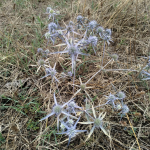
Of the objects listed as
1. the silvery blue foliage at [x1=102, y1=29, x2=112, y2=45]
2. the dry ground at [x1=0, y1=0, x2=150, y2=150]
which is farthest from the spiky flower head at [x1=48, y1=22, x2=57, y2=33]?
the silvery blue foliage at [x1=102, y1=29, x2=112, y2=45]

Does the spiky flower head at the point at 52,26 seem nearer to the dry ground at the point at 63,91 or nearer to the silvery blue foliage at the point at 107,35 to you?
the dry ground at the point at 63,91

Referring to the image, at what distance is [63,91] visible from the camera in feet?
5.99

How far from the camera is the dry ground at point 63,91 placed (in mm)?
1424

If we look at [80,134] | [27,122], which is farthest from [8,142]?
[80,134]

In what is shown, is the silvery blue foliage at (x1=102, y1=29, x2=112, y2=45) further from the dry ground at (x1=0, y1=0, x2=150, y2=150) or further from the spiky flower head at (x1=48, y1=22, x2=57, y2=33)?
the spiky flower head at (x1=48, y1=22, x2=57, y2=33)

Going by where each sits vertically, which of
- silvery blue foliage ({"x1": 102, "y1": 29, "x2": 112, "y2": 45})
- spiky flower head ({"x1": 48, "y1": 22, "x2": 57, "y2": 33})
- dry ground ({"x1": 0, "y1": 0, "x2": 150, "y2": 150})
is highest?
spiky flower head ({"x1": 48, "y1": 22, "x2": 57, "y2": 33})

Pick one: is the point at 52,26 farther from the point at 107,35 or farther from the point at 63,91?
the point at 63,91

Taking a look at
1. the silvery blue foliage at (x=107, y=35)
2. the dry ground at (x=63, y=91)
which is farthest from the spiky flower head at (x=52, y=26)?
the silvery blue foliage at (x=107, y=35)

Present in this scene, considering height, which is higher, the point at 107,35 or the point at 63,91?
the point at 107,35

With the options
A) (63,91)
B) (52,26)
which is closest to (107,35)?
(52,26)

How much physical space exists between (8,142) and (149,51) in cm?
246

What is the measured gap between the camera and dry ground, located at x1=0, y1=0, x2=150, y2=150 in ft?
4.67

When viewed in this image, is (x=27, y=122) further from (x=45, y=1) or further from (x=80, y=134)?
(x=45, y=1)

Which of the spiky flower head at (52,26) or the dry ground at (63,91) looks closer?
the dry ground at (63,91)
